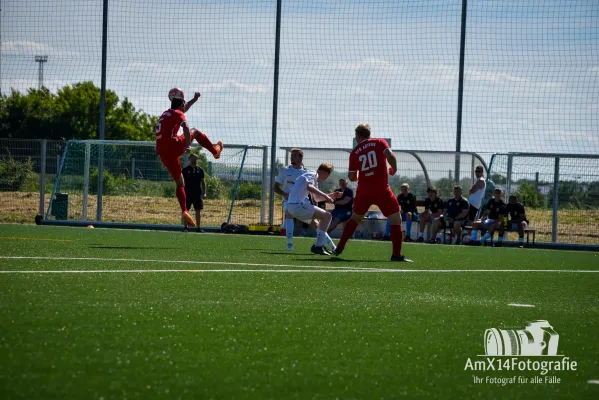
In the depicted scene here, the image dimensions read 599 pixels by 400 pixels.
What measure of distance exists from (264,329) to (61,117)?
6861 centimetres

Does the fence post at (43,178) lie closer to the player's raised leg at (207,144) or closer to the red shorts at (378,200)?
the player's raised leg at (207,144)

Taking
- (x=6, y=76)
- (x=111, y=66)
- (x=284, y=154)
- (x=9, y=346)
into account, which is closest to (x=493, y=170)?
(x=284, y=154)

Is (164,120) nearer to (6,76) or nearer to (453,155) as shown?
(453,155)

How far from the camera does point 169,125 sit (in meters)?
14.4

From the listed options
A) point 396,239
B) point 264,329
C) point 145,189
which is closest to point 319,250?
point 396,239

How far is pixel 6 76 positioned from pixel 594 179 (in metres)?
15.4

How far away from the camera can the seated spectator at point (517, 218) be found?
839 inches

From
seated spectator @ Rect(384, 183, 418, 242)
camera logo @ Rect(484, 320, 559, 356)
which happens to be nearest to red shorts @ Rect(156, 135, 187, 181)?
seated spectator @ Rect(384, 183, 418, 242)

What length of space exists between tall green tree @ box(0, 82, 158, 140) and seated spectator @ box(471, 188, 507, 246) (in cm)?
4935

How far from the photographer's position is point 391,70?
22.7m

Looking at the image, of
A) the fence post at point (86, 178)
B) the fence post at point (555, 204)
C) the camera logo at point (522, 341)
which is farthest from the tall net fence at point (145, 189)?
the camera logo at point (522, 341)

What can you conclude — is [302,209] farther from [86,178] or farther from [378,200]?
[86,178]

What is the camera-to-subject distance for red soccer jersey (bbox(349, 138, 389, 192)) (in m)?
12.8

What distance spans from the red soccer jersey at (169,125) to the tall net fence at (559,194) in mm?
10803
